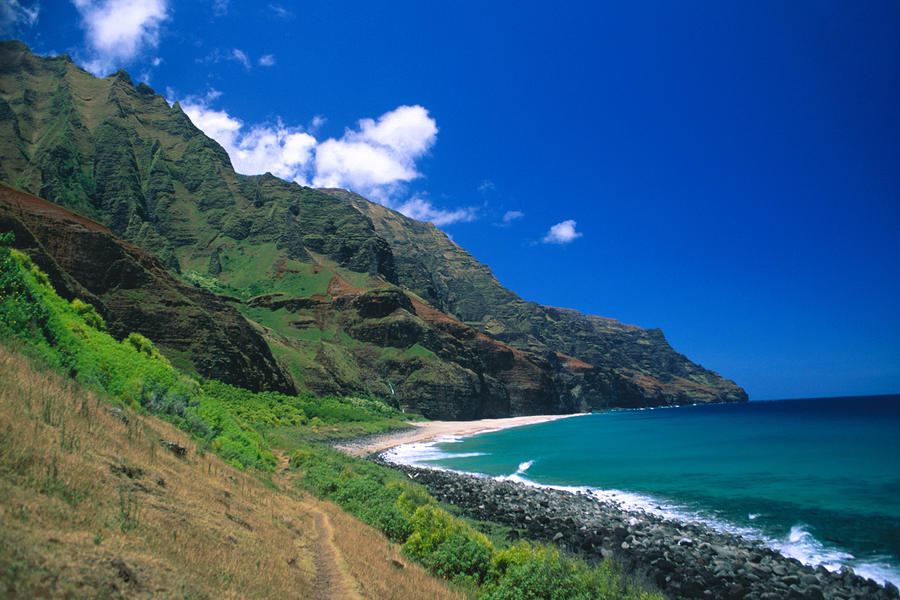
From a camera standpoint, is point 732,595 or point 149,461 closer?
point 149,461

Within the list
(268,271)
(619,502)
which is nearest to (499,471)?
(619,502)

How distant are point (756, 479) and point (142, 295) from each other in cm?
5536

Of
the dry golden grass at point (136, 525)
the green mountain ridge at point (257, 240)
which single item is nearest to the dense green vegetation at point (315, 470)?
the dry golden grass at point (136, 525)

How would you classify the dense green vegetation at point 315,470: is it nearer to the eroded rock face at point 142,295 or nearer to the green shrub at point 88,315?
the green shrub at point 88,315

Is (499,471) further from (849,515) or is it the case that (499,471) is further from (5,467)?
(5,467)

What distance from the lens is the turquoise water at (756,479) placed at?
751 inches

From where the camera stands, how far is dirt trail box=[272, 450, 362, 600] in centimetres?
831

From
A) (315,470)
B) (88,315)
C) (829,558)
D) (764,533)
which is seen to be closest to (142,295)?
(88,315)

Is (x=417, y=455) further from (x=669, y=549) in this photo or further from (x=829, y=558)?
(x=829, y=558)

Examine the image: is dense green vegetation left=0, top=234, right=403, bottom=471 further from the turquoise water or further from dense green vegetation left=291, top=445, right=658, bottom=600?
the turquoise water

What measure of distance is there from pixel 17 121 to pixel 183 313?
489ft

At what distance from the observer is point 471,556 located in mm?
12398

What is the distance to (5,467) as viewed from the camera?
570cm

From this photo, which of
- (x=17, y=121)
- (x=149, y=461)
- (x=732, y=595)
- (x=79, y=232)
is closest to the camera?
(x=149, y=461)
